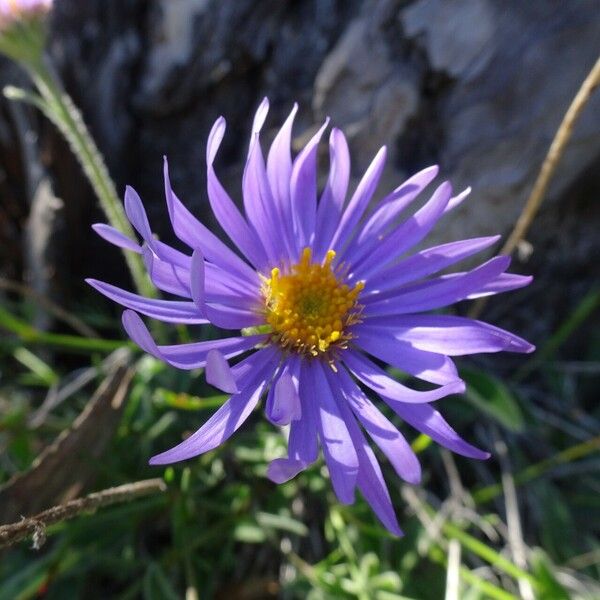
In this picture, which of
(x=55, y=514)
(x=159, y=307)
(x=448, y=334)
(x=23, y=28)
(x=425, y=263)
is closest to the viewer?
(x=55, y=514)

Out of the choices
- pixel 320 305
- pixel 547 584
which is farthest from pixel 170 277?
pixel 547 584

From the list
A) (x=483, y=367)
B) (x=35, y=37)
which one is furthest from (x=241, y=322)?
(x=483, y=367)

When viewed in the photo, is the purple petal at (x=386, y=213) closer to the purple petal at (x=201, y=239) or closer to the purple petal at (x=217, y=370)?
the purple petal at (x=201, y=239)

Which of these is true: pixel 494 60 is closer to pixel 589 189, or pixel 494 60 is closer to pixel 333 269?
pixel 589 189

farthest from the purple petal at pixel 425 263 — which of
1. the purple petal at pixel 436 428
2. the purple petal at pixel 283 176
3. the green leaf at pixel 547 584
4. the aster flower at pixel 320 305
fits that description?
the green leaf at pixel 547 584

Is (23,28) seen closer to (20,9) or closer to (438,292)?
(20,9)
